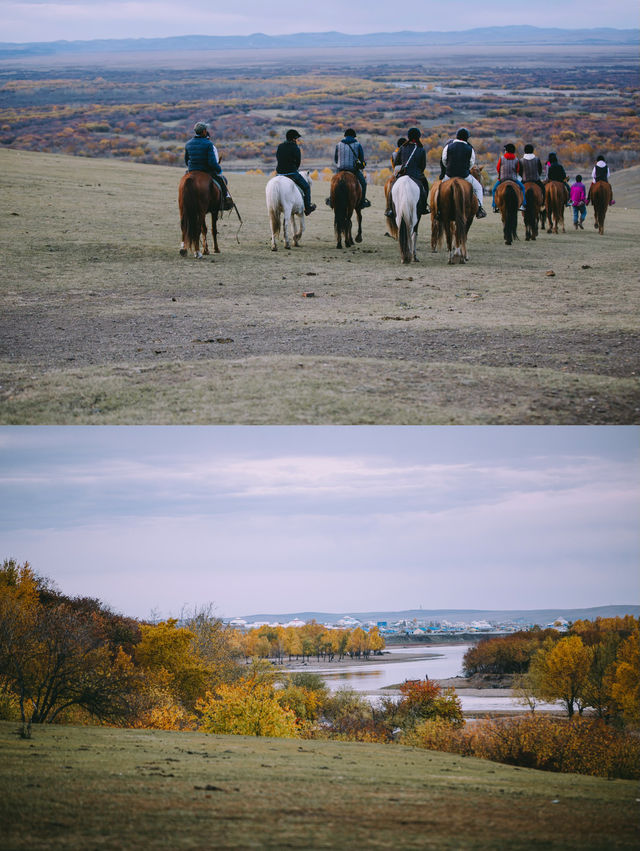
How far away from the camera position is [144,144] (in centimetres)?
6681

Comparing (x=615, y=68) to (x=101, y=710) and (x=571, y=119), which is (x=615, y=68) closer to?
(x=571, y=119)

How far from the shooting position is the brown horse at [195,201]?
20.3m

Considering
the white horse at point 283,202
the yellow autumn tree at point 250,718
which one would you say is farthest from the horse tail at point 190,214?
the yellow autumn tree at point 250,718

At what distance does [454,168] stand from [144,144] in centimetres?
5051

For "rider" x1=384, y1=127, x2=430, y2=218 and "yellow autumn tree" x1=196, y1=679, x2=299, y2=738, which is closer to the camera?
"rider" x1=384, y1=127, x2=430, y2=218

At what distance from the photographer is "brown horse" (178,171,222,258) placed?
2028 centimetres

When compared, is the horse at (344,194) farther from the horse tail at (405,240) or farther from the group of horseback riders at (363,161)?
the horse tail at (405,240)

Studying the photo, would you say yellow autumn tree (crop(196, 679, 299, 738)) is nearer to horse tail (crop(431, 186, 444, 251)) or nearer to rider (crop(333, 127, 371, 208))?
horse tail (crop(431, 186, 444, 251))

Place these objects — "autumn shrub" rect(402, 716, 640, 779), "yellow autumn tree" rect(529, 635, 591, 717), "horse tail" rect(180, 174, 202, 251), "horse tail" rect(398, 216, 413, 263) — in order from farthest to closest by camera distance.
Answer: "yellow autumn tree" rect(529, 635, 591, 717)
"autumn shrub" rect(402, 716, 640, 779)
"horse tail" rect(398, 216, 413, 263)
"horse tail" rect(180, 174, 202, 251)

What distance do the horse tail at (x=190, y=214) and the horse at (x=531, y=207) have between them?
11380mm

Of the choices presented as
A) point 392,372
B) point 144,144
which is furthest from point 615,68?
point 392,372

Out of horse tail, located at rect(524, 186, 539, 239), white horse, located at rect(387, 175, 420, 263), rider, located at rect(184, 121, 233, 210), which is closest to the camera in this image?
white horse, located at rect(387, 175, 420, 263)

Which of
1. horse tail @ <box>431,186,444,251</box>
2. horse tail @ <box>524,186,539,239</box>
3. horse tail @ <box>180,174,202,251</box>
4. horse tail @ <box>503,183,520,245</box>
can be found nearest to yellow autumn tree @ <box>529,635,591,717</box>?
horse tail @ <box>524,186,539,239</box>

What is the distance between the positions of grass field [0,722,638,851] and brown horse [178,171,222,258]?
11.3m
